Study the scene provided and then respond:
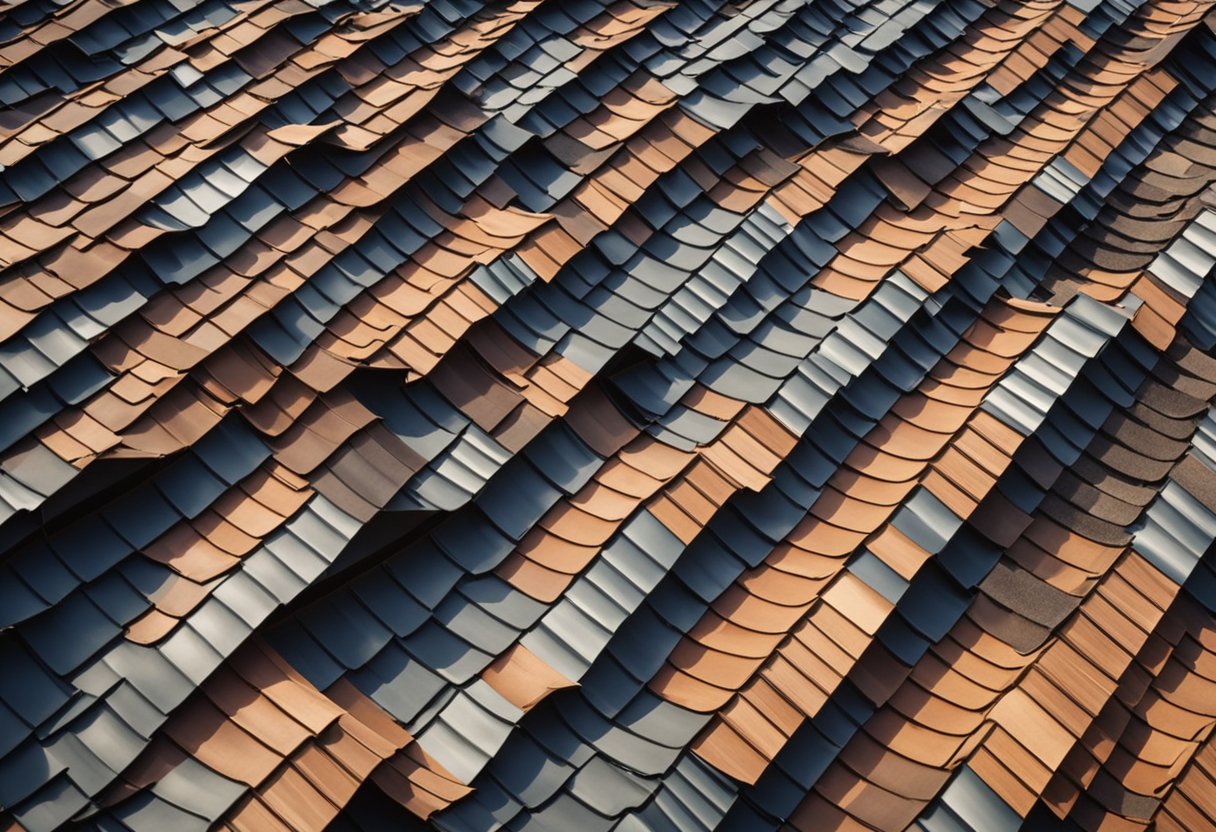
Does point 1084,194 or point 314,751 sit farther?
point 1084,194

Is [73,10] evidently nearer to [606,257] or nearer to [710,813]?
[606,257]

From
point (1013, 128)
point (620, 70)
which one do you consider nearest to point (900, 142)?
point (1013, 128)

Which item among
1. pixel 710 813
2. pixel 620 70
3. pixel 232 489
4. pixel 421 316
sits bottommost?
pixel 710 813

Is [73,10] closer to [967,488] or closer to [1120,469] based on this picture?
[967,488]

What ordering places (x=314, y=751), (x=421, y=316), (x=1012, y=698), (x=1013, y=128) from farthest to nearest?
1. (x=1013, y=128)
2. (x=421, y=316)
3. (x=1012, y=698)
4. (x=314, y=751)

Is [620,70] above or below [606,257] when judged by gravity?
above

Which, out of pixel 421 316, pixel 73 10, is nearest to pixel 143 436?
pixel 421 316

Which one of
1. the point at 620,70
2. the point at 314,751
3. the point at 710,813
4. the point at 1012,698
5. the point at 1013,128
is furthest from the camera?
the point at 1013,128
